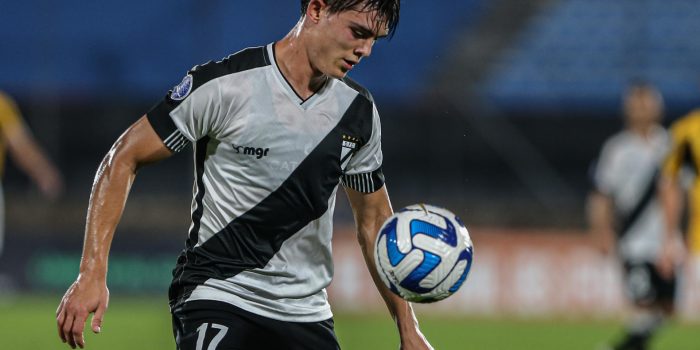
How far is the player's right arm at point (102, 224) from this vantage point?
12.1ft

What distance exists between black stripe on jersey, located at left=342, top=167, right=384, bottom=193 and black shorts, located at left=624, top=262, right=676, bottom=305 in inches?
229

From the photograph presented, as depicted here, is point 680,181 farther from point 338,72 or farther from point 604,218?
point 338,72

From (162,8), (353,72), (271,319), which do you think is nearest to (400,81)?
(353,72)

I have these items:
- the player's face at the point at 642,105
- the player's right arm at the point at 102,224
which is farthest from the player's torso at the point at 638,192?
the player's right arm at the point at 102,224

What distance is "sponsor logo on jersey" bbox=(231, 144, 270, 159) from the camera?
411 centimetres

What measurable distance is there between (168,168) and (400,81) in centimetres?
399

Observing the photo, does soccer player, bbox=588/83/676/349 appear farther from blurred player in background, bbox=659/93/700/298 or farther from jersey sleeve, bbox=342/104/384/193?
jersey sleeve, bbox=342/104/384/193

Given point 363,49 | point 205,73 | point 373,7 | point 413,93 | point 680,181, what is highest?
point 413,93

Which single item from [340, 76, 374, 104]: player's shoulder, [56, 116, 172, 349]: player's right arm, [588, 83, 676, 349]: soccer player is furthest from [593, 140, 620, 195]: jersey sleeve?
[56, 116, 172, 349]: player's right arm

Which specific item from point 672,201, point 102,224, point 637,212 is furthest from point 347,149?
point 637,212

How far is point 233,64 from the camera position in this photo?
4141 mm

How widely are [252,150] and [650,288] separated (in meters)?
6.35

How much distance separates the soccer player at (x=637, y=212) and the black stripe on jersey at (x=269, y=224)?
5.95 metres

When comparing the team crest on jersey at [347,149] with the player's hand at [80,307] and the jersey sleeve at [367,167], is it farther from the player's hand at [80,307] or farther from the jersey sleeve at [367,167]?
the player's hand at [80,307]
